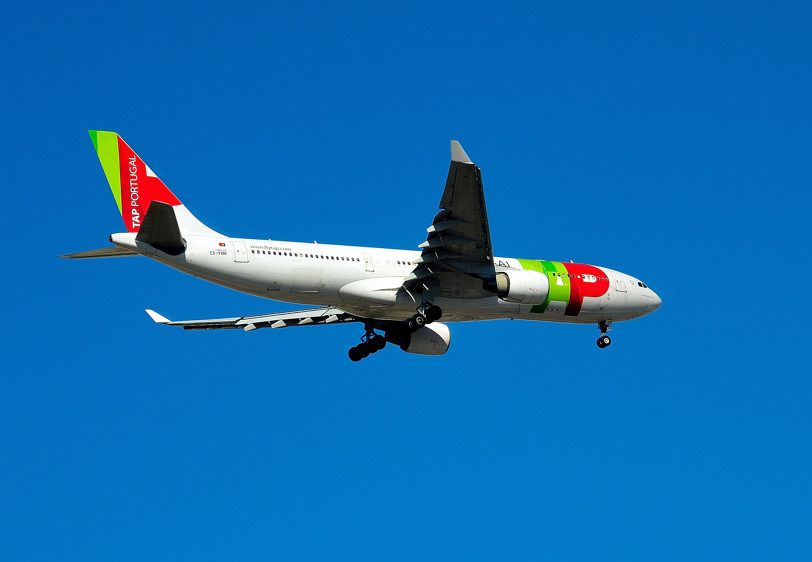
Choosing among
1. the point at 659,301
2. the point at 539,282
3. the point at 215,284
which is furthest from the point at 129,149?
the point at 659,301

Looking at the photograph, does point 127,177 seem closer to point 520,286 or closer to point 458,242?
point 458,242

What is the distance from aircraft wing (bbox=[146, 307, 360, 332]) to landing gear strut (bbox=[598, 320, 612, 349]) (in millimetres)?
9224

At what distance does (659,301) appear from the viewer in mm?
39469

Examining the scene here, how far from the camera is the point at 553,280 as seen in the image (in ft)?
119

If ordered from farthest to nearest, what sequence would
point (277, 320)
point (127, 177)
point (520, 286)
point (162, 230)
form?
1. point (277, 320)
2. point (520, 286)
3. point (127, 177)
4. point (162, 230)

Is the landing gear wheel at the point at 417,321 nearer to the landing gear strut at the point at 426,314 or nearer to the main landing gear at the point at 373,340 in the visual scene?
the landing gear strut at the point at 426,314

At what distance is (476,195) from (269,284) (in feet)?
23.0

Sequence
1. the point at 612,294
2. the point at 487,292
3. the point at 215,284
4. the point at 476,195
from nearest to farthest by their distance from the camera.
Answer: the point at 476,195, the point at 215,284, the point at 487,292, the point at 612,294

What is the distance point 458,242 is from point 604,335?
9.59 meters

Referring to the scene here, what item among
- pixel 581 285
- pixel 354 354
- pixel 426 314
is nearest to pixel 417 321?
pixel 426 314

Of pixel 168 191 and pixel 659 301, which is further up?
pixel 659 301

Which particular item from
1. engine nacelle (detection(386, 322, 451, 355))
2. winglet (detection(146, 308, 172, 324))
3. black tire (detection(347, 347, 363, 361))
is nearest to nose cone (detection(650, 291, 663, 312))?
engine nacelle (detection(386, 322, 451, 355))

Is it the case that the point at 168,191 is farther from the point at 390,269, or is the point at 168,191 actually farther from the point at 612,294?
the point at 612,294

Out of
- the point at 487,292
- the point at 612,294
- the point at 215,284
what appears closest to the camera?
the point at 215,284
